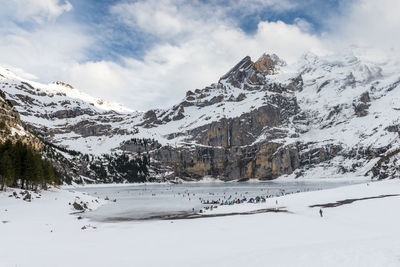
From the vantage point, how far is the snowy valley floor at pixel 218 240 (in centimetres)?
1961

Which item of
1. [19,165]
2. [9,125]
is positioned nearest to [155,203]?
[19,165]

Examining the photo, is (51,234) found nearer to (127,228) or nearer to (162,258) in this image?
(127,228)

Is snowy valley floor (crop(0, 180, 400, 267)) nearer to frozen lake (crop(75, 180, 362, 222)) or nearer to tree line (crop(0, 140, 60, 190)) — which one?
frozen lake (crop(75, 180, 362, 222))

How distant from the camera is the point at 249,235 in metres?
32.7

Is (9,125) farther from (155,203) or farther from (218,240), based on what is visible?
(218,240)

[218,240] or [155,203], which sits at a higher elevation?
[218,240]

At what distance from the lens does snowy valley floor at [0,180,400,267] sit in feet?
64.3

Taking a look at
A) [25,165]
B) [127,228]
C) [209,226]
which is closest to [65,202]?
[25,165]

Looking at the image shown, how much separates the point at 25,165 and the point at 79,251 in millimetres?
51799

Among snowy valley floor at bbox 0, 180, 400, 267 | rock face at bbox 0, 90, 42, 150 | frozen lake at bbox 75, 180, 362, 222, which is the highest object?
rock face at bbox 0, 90, 42, 150

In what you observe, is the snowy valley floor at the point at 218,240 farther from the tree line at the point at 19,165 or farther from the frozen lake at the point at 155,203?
the tree line at the point at 19,165

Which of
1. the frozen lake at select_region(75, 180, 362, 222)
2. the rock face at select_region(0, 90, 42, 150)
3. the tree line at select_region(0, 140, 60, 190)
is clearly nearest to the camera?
the frozen lake at select_region(75, 180, 362, 222)

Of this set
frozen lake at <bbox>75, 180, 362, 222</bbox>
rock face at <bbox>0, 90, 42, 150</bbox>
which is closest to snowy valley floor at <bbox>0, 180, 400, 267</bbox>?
frozen lake at <bbox>75, 180, 362, 222</bbox>

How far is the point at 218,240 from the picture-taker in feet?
99.9
